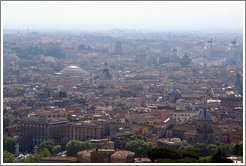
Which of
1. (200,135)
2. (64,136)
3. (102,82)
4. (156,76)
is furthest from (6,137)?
(156,76)

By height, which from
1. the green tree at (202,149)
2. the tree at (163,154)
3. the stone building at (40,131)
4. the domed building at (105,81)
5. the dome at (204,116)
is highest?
the tree at (163,154)

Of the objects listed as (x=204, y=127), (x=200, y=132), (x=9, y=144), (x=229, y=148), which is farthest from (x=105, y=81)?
(x=229, y=148)

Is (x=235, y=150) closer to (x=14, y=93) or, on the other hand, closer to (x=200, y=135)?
(x=200, y=135)

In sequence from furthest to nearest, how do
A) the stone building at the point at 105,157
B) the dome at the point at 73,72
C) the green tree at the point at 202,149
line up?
the dome at the point at 73,72
the green tree at the point at 202,149
the stone building at the point at 105,157

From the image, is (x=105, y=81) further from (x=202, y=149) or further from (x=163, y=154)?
(x=163, y=154)

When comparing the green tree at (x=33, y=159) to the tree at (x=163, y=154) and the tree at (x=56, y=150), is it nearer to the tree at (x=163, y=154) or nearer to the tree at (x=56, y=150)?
the tree at (x=56, y=150)

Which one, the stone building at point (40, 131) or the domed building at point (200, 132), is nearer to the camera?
the domed building at point (200, 132)

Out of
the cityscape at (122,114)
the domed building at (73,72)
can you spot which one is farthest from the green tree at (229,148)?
the domed building at (73,72)

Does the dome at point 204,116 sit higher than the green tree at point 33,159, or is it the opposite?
the green tree at point 33,159

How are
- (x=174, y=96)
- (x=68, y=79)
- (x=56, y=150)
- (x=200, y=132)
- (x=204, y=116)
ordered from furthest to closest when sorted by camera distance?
(x=68, y=79) < (x=174, y=96) < (x=204, y=116) < (x=200, y=132) < (x=56, y=150)
